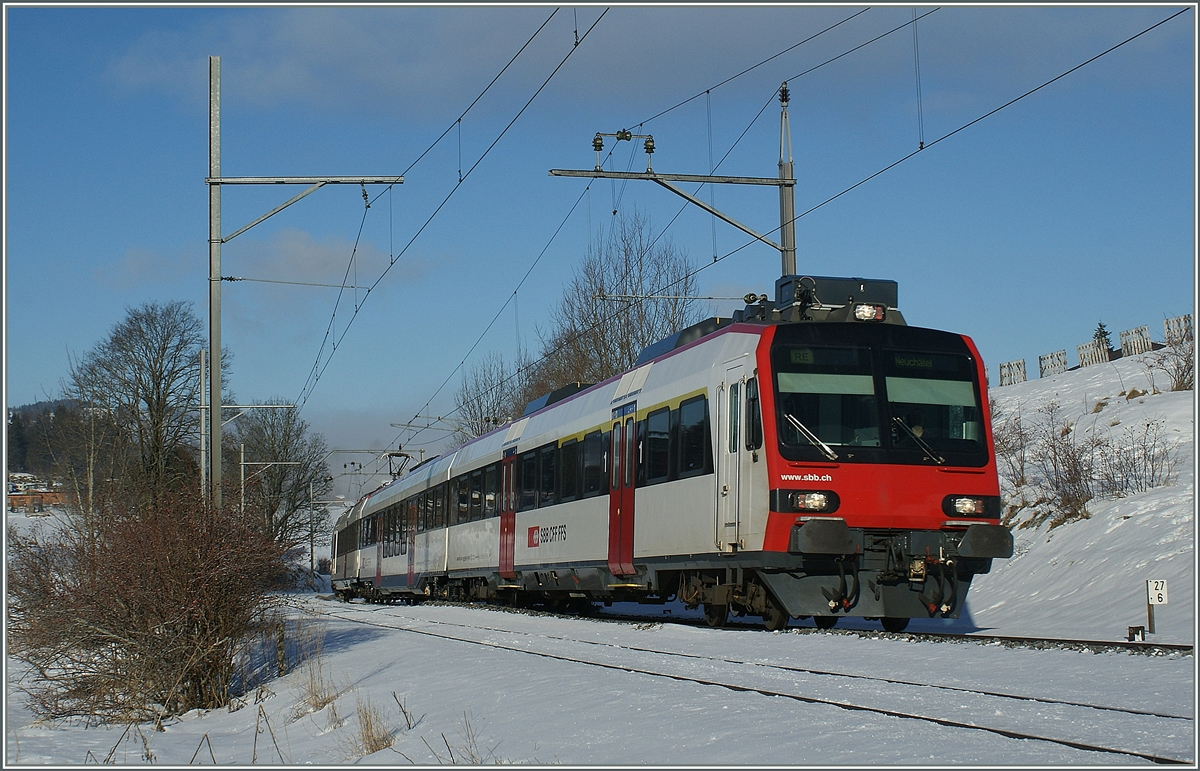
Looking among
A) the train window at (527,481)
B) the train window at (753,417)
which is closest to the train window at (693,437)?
the train window at (753,417)

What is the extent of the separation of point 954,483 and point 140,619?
918 centimetres

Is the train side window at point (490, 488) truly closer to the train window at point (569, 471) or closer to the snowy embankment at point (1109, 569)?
the train window at point (569, 471)

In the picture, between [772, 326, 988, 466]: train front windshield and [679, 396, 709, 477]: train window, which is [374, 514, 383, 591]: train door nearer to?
[679, 396, 709, 477]: train window

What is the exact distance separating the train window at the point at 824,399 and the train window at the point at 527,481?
344 inches

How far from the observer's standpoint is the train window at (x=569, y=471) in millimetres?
18781

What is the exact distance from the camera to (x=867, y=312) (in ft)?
45.0

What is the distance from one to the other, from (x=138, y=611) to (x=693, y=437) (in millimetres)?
6664

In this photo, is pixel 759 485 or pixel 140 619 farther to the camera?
pixel 140 619

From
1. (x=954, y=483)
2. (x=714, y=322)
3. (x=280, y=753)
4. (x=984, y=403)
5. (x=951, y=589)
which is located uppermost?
(x=714, y=322)

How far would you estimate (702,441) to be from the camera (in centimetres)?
1423

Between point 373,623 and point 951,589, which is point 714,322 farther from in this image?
point 373,623

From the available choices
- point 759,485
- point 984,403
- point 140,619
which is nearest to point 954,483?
point 984,403

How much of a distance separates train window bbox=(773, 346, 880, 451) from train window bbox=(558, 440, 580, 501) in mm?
6312

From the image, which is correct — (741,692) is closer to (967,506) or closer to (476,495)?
(967,506)
